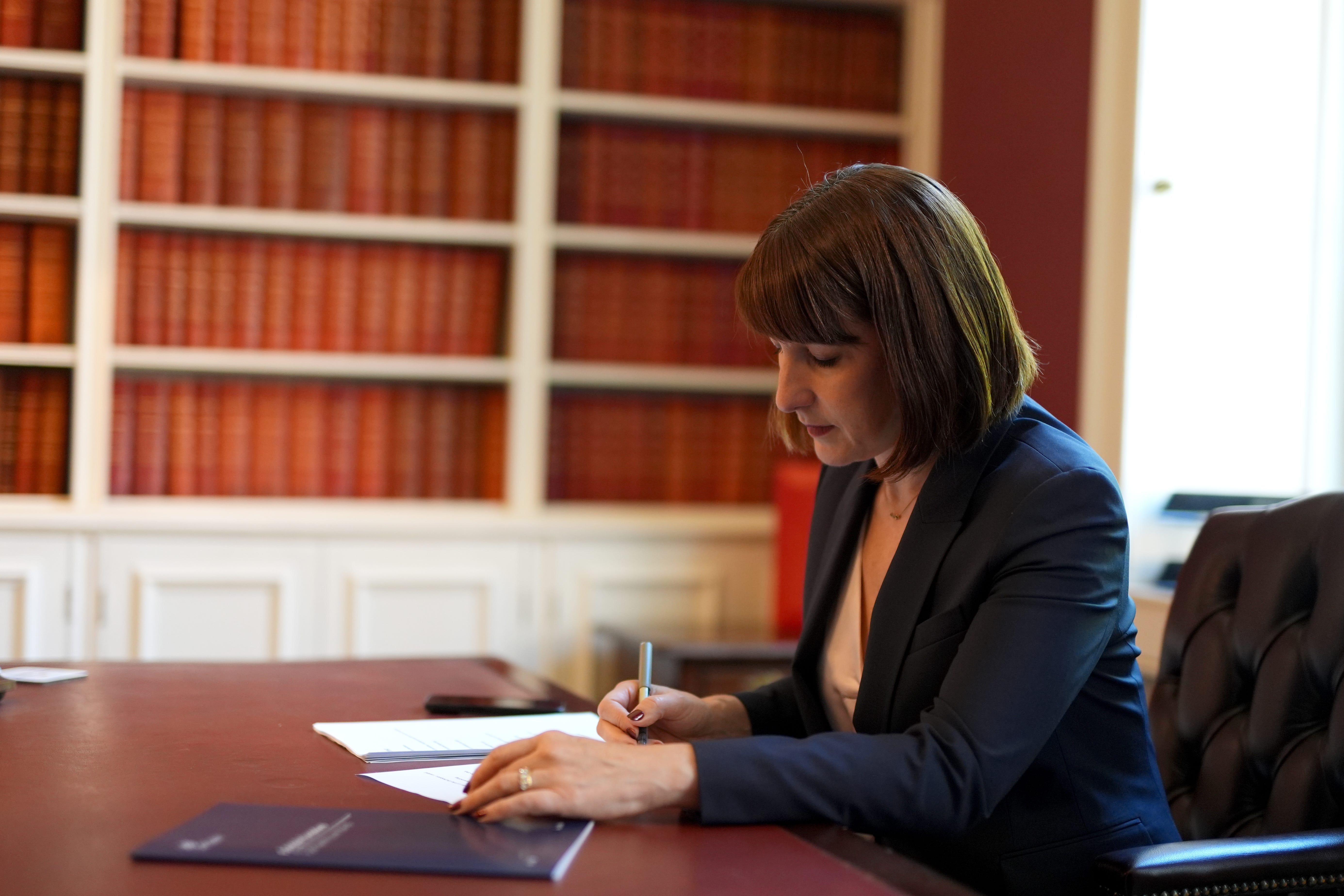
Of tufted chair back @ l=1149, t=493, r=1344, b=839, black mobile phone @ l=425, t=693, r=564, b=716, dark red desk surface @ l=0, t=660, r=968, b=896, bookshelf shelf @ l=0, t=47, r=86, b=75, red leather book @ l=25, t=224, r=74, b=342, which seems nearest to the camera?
dark red desk surface @ l=0, t=660, r=968, b=896

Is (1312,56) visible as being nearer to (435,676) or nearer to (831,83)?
(831,83)

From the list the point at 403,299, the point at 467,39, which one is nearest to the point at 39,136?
the point at 403,299

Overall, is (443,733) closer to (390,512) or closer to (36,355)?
(390,512)

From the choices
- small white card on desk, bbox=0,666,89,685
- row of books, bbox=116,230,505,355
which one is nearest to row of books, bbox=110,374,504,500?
row of books, bbox=116,230,505,355

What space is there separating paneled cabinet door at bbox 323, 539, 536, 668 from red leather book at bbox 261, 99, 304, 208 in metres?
0.85

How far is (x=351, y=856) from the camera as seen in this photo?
870mm

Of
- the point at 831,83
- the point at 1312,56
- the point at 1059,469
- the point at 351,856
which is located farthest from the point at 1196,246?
the point at 351,856

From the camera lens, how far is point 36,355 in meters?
2.96

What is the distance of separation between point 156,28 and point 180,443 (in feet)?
3.20

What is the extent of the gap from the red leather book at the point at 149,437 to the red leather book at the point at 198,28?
79 cm

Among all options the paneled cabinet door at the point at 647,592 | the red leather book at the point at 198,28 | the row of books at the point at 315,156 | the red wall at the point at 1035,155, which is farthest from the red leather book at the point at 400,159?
the red wall at the point at 1035,155

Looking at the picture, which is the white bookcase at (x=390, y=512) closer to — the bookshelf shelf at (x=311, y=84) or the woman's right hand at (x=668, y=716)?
the bookshelf shelf at (x=311, y=84)

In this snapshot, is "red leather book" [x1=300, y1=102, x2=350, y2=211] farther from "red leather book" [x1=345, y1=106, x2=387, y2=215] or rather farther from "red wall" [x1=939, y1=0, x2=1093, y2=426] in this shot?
"red wall" [x1=939, y1=0, x2=1093, y2=426]

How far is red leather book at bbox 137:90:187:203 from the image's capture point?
3.03 metres
